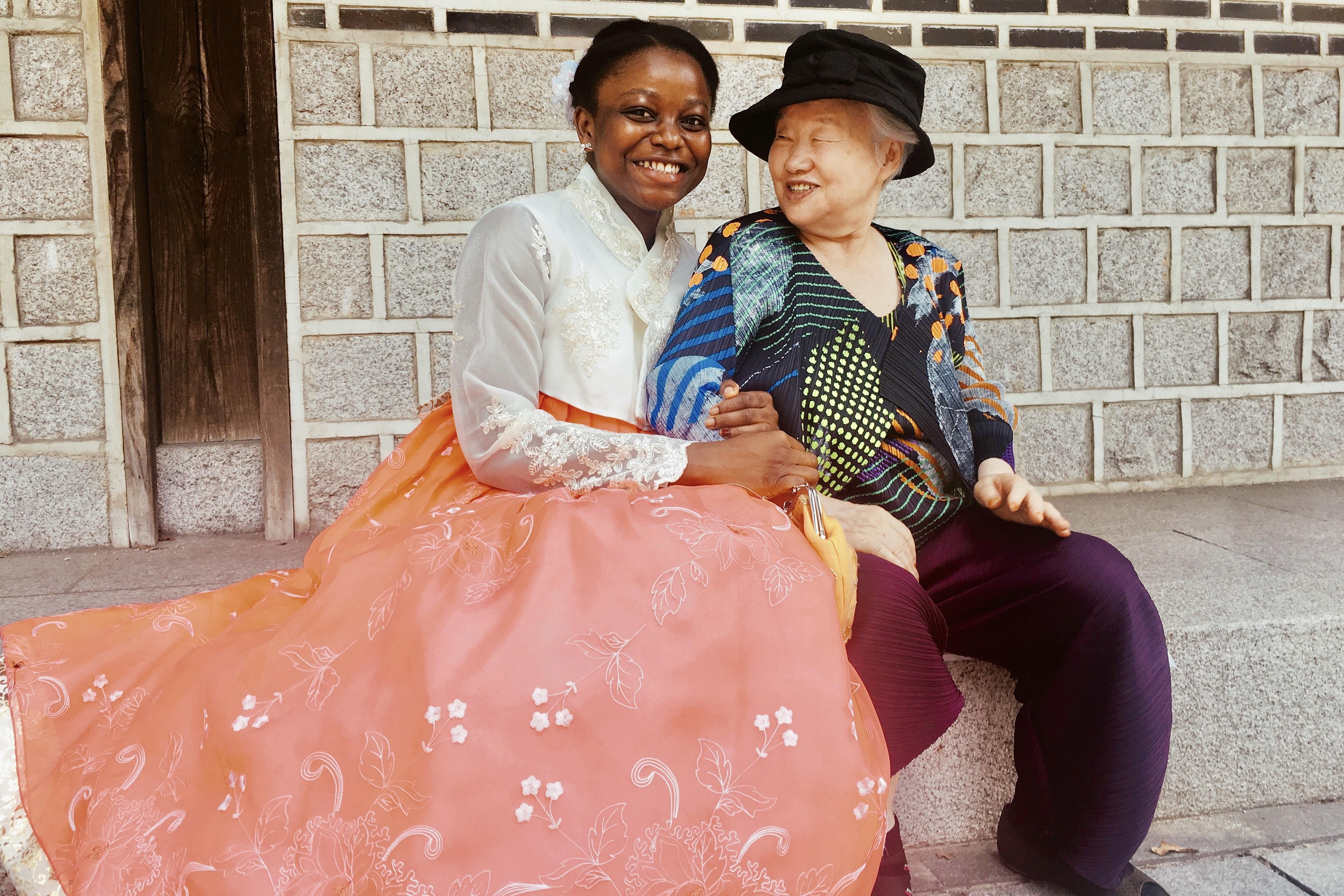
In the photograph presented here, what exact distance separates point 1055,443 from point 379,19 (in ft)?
10.3

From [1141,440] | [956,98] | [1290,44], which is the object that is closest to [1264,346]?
[1141,440]

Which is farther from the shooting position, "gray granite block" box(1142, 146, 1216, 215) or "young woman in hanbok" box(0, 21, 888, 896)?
"gray granite block" box(1142, 146, 1216, 215)

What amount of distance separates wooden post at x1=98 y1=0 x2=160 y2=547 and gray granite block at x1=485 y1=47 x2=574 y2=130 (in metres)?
1.30

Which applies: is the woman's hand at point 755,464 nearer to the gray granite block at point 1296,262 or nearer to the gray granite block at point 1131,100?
the gray granite block at point 1131,100

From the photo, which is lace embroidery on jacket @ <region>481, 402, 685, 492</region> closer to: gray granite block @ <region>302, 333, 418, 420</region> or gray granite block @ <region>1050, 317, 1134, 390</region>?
gray granite block @ <region>302, 333, 418, 420</region>

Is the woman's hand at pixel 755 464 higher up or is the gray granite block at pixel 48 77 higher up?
the gray granite block at pixel 48 77

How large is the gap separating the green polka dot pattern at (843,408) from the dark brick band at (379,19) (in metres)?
2.30

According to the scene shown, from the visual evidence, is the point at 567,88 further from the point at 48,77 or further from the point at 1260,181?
the point at 1260,181

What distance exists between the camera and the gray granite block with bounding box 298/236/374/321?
128 inches

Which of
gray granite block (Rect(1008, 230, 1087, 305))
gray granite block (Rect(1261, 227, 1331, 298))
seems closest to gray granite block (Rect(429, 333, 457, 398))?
gray granite block (Rect(1008, 230, 1087, 305))

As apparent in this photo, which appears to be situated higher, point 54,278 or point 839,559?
point 54,278

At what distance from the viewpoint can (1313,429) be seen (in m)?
3.99

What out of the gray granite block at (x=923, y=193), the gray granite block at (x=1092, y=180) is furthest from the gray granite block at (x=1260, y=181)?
the gray granite block at (x=923, y=193)

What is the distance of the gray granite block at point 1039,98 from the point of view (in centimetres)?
363
